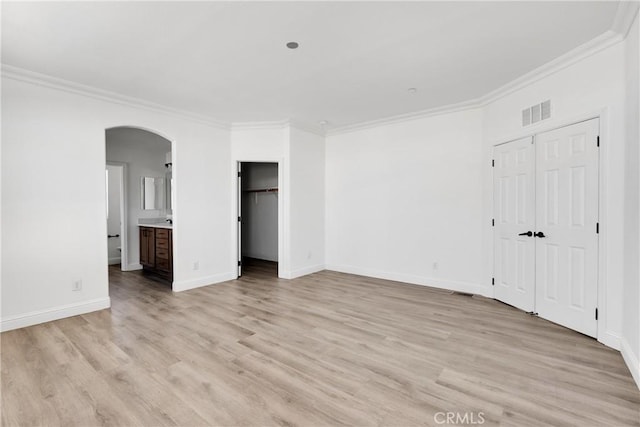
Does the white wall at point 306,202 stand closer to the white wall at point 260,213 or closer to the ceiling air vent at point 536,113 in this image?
the white wall at point 260,213

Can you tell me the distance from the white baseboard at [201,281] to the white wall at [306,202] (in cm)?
112

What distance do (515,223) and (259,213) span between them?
546 centimetres

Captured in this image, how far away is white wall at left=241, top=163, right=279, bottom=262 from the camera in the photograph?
23.7 ft

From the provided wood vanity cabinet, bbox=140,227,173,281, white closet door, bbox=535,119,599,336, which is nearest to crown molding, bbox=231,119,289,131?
wood vanity cabinet, bbox=140,227,173,281

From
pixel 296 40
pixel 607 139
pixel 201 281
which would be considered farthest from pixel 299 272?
pixel 607 139

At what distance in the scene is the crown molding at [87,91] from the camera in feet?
10.5

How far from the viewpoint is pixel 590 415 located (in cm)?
183

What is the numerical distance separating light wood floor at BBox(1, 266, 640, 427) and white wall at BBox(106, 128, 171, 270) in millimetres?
2653

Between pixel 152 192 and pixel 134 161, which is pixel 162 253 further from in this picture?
pixel 134 161

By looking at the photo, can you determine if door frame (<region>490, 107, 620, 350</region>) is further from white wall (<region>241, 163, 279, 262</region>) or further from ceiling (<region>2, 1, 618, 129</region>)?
white wall (<region>241, 163, 279, 262</region>)

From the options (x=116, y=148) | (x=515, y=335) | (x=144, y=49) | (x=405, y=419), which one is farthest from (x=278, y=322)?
(x=116, y=148)

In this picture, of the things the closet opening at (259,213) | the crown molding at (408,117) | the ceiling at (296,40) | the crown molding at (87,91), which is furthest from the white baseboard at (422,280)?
the crown molding at (87,91)

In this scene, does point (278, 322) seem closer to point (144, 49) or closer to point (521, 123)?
point (144, 49)

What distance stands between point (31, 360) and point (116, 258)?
4.55 meters
